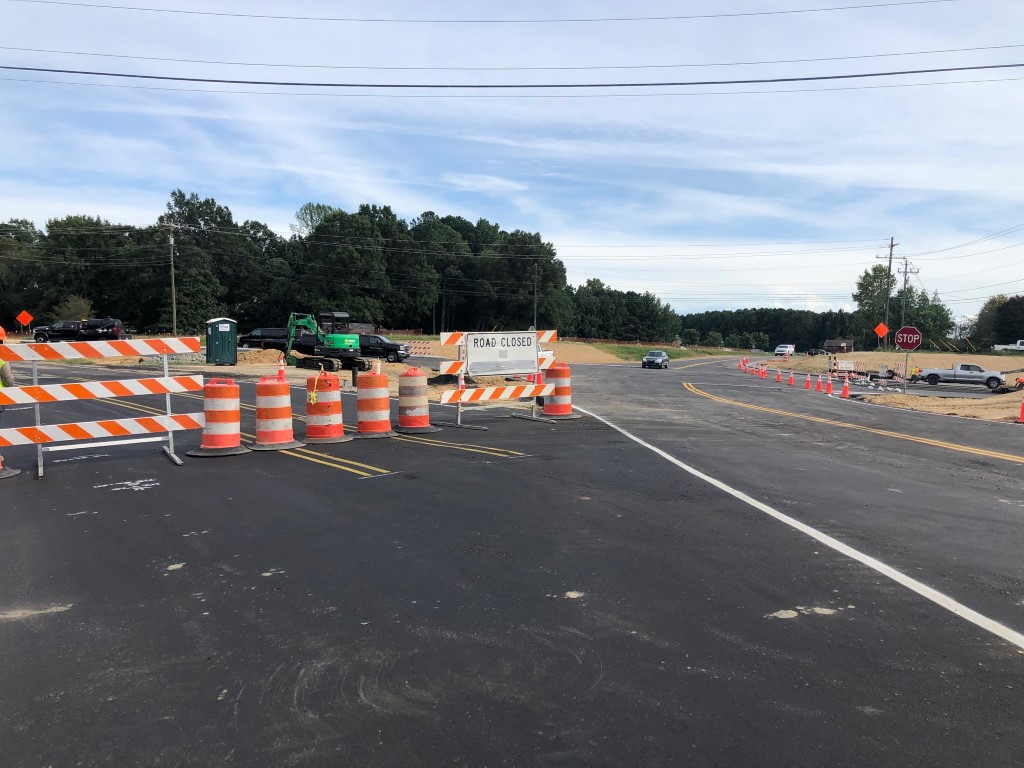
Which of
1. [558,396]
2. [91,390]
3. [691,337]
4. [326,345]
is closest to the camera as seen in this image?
[91,390]

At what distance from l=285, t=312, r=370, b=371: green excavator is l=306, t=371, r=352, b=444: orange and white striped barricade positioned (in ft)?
71.6

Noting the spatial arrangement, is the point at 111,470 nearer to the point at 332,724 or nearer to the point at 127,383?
the point at 127,383

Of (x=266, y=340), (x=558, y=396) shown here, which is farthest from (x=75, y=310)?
(x=558, y=396)

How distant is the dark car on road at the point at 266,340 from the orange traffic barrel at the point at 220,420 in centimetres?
3551

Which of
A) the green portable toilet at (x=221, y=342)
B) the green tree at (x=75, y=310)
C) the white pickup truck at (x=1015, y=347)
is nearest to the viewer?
the green portable toilet at (x=221, y=342)

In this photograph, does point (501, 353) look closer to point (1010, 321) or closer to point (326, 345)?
point (326, 345)

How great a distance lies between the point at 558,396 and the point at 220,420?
23.9ft

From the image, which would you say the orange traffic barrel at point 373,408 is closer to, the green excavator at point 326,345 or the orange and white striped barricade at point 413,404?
the orange and white striped barricade at point 413,404

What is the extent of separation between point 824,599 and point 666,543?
1475 mm

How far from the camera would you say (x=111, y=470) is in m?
9.13

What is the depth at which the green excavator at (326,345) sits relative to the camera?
34.0 m

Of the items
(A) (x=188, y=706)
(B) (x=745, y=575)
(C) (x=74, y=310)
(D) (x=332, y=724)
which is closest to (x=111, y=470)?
(A) (x=188, y=706)

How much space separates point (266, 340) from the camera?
4547cm

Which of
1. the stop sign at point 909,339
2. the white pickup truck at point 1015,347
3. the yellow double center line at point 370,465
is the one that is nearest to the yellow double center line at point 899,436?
the yellow double center line at point 370,465
